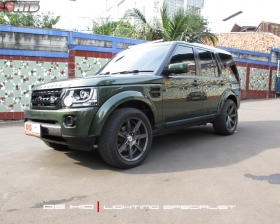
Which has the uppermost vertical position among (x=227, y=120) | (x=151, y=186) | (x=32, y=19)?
(x=32, y=19)

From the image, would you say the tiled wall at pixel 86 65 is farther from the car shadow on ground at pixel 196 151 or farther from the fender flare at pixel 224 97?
the fender flare at pixel 224 97

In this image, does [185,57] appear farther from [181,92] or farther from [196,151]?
[196,151]

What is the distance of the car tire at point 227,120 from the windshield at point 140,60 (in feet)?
6.42

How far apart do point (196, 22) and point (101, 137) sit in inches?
418

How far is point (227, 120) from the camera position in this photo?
558 centimetres

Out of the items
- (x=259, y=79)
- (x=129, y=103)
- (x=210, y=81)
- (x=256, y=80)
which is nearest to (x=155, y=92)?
(x=129, y=103)

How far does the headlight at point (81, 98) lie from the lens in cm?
326

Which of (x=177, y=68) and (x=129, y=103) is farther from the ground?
(x=177, y=68)

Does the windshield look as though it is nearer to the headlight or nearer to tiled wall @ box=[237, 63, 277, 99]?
the headlight

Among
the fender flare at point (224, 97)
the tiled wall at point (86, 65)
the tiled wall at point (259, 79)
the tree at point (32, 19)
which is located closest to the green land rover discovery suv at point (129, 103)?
the fender flare at point (224, 97)

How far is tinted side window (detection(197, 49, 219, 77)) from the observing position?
4953mm

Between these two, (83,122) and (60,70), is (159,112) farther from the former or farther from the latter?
(60,70)

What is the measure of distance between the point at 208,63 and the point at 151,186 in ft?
9.68

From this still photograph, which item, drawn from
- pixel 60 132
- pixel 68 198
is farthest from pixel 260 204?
pixel 60 132
